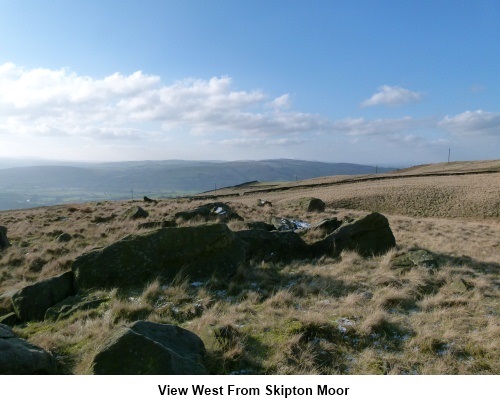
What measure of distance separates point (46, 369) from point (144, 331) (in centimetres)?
144

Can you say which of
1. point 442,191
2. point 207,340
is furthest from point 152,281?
point 442,191

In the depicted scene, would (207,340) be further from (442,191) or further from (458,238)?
(442,191)

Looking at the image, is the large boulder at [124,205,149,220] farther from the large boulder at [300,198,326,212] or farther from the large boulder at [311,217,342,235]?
the large boulder at [300,198,326,212]

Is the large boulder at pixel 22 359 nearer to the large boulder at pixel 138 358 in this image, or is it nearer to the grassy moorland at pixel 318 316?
the grassy moorland at pixel 318 316

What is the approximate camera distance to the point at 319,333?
6266 mm

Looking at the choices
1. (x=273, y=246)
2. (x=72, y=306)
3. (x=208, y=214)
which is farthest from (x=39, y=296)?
(x=208, y=214)

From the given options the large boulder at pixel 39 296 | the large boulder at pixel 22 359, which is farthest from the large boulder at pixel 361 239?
the large boulder at pixel 22 359

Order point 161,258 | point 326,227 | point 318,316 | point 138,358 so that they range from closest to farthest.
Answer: point 138,358 → point 318,316 → point 161,258 → point 326,227

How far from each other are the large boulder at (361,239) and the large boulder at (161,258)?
412 cm

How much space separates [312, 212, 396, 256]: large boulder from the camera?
13016 millimetres

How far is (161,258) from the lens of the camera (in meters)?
9.68

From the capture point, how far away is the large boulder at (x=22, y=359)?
182 inches

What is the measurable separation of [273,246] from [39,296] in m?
7.39

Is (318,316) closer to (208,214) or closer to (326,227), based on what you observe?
(326,227)
